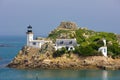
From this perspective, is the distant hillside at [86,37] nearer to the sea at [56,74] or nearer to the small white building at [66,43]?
the small white building at [66,43]

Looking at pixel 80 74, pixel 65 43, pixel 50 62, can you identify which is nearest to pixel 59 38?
pixel 65 43

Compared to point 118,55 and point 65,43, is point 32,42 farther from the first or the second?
point 118,55

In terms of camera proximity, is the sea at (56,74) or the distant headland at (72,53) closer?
the sea at (56,74)

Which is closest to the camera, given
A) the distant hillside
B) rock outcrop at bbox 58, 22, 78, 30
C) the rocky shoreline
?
the rocky shoreline

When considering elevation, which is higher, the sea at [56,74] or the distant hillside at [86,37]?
the distant hillside at [86,37]

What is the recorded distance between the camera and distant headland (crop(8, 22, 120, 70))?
6988cm

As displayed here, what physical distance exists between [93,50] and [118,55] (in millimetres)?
3147

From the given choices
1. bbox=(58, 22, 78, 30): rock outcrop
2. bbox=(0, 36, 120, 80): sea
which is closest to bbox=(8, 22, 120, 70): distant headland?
bbox=(0, 36, 120, 80): sea

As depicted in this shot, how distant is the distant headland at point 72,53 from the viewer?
69.9 metres

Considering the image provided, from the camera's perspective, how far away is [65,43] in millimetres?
74250

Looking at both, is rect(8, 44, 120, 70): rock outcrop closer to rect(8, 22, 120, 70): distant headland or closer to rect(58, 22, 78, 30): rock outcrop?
rect(8, 22, 120, 70): distant headland

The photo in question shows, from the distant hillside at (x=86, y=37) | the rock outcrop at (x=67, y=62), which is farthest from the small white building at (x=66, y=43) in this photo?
the rock outcrop at (x=67, y=62)

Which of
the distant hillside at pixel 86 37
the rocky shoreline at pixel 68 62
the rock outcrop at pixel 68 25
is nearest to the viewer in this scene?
the rocky shoreline at pixel 68 62

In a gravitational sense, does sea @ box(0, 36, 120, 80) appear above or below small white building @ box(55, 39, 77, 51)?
below
